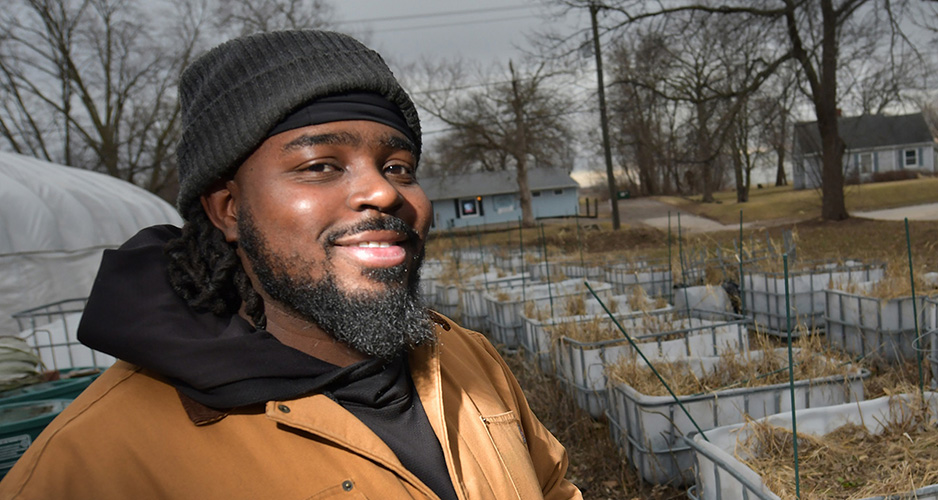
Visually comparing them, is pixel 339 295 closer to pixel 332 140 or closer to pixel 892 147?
pixel 332 140

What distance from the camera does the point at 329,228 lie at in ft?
4.11

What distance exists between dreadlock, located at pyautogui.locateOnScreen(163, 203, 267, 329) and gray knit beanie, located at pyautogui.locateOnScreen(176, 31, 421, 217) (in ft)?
0.25

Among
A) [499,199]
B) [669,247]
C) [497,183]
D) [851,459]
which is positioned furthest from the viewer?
[499,199]

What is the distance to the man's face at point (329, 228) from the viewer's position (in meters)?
1.25

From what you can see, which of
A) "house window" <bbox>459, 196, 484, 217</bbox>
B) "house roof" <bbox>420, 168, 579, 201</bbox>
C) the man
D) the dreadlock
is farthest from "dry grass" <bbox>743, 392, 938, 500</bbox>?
"house window" <bbox>459, 196, 484, 217</bbox>

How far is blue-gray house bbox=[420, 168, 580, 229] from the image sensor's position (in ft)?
145

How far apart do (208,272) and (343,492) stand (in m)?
0.54

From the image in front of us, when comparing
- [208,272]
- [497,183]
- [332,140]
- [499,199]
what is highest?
[497,183]

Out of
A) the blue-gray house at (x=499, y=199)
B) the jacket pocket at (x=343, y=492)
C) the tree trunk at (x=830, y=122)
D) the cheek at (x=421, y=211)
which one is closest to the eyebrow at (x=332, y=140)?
the cheek at (x=421, y=211)

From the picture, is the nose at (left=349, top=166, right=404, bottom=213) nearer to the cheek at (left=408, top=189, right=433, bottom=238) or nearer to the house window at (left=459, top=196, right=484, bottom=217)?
the cheek at (left=408, top=189, right=433, bottom=238)

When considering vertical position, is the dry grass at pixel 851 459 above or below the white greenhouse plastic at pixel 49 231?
below

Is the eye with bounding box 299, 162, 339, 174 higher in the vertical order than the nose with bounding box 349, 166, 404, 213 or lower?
→ higher

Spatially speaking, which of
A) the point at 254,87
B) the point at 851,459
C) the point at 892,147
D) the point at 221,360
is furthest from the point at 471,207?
the point at 221,360

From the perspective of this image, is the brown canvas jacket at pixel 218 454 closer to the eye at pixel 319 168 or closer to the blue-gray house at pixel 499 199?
the eye at pixel 319 168
